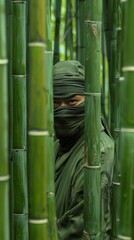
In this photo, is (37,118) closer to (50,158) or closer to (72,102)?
(50,158)

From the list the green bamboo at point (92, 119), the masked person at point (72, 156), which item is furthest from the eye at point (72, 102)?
the green bamboo at point (92, 119)

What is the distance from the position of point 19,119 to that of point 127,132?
34cm

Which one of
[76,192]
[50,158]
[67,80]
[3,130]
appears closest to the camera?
[3,130]

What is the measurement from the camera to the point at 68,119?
5.05ft

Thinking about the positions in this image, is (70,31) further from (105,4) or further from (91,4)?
(91,4)

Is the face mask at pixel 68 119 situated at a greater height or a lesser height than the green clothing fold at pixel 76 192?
greater

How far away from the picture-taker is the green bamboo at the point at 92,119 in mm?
1168

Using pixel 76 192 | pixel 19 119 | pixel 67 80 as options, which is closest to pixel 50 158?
pixel 19 119

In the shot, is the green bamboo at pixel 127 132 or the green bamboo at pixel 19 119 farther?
the green bamboo at pixel 19 119

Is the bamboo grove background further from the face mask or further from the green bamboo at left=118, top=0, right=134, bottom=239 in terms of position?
the face mask

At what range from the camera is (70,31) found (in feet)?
7.57

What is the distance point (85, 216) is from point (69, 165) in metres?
0.37

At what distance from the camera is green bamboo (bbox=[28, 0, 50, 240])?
78 centimetres

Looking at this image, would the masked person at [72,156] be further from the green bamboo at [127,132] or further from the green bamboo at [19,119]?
the green bamboo at [127,132]
